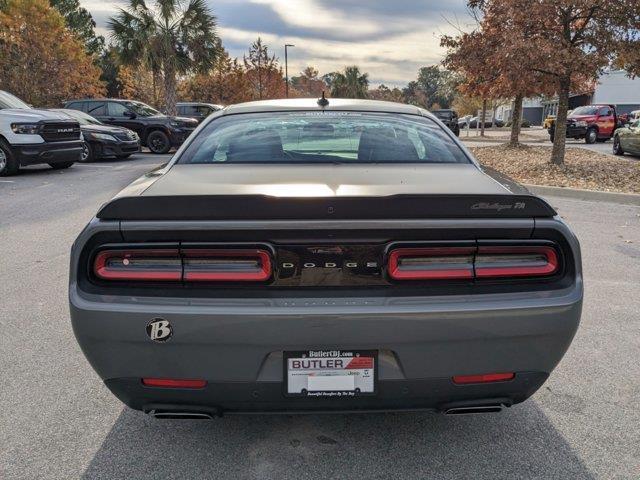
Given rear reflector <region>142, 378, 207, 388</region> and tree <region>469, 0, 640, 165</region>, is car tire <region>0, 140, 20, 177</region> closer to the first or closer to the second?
tree <region>469, 0, 640, 165</region>

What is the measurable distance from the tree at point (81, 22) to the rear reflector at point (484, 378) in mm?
51392

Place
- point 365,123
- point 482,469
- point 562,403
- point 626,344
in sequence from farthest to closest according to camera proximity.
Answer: point 626,344 < point 365,123 < point 562,403 < point 482,469

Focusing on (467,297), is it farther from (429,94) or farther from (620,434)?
(429,94)

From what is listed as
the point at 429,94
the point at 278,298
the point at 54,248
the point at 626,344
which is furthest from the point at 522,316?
the point at 429,94

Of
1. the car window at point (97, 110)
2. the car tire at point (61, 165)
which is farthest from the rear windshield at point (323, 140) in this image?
the car window at point (97, 110)

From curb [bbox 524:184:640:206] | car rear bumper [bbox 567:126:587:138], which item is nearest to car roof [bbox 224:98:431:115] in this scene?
curb [bbox 524:184:640:206]

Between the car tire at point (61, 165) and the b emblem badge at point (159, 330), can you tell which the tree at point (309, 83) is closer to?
the car tire at point (61, 165)

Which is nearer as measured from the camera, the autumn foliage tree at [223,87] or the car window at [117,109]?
the car window at [117,109]

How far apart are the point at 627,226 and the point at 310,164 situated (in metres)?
6.48

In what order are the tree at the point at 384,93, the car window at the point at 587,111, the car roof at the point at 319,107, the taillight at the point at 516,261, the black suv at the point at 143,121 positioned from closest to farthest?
the taillight at the point at 516,261 < the car roof at the point at 319,107 < the black suv at the point at 143,121 < the car window at the point at 587,111 < the tree at the point at 384,93

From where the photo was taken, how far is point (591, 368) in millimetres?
3381

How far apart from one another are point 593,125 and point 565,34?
1424 cm

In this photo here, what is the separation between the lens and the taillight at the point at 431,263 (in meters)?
2.12

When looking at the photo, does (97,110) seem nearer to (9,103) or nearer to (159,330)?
(9,103)
